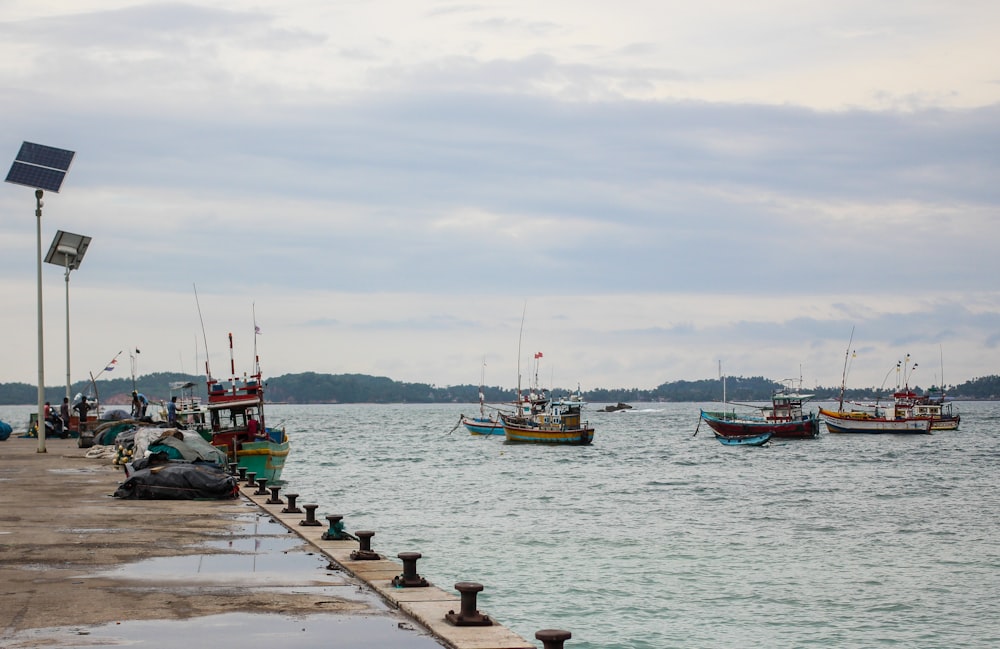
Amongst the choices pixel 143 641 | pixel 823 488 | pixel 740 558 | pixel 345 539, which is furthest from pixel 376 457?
pixel 143 641

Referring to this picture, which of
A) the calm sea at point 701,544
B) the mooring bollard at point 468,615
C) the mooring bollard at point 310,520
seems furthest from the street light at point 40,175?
the mooring bollard at point 468,615

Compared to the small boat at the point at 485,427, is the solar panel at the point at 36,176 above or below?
above

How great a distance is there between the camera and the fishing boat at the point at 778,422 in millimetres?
113625

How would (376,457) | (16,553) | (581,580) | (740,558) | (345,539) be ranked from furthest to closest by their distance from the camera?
(376,457) → (740,558) → (581,580) → (345,539) → (16,553)

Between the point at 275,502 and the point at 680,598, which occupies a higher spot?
the point at 275,502

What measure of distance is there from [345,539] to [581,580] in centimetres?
1075

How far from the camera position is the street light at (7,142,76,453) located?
41125mm

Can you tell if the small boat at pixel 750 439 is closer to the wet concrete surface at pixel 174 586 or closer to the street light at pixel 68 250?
the street light at pixel 68 250

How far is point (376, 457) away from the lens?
9231 cm

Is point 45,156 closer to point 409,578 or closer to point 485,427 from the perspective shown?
point 409,578

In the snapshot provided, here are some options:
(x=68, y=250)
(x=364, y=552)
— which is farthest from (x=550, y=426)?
(x=364, y=552)

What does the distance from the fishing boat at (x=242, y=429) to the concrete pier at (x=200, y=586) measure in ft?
73.9

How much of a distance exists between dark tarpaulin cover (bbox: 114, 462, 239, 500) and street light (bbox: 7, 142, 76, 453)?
55.2 ft

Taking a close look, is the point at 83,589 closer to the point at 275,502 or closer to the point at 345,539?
the point at 345,539
